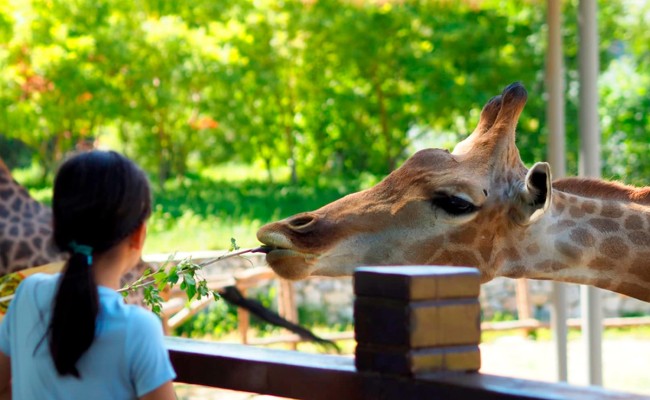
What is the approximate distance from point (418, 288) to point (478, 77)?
12.6 meters

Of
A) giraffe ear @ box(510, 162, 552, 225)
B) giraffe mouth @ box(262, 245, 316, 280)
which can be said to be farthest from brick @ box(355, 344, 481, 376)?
giraffe ear @ box(510, 162, 552, 225)

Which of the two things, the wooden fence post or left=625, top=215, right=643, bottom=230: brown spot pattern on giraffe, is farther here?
left=625, top=215, right=643, bottom=230: brown spot pattern on giraffe

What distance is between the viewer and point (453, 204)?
10.7 ft

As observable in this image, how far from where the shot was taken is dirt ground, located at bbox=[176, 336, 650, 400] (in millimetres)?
7320

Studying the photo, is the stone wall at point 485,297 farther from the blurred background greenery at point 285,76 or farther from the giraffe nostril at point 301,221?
the giraffe nostril at point 301,221

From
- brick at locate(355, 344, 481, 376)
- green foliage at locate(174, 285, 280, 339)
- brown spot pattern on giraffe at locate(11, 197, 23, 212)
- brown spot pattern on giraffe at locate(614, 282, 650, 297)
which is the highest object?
→ brown spot pattern on giraffe at locate(11, 197, 23, 212)

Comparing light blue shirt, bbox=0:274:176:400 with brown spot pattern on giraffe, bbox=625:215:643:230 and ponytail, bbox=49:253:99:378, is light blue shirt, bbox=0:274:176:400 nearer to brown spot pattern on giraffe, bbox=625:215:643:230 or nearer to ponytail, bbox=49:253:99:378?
ponytail, bbox=49:253:99:378

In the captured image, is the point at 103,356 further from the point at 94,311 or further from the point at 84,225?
the point at 84,225

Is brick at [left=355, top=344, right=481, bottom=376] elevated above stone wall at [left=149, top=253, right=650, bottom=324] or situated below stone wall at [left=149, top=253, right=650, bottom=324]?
above

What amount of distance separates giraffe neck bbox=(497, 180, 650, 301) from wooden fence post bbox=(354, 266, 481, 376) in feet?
5.69

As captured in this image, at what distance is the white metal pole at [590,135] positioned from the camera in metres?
5.40

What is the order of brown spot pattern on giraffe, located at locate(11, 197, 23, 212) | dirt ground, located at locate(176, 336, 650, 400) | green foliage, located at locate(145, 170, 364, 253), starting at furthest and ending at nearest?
green foliage, located at locate(145, 170, 364, 253), dirt ground, located at locate(176, 336, 650, 400), brown spot pattern on giraffe, located at locate(11, 197, 23, 212)

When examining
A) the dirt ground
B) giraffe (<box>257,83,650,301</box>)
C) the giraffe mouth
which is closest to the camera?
the giraffe mouth

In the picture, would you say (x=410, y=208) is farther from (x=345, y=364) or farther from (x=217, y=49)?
(x=217, y=49)
